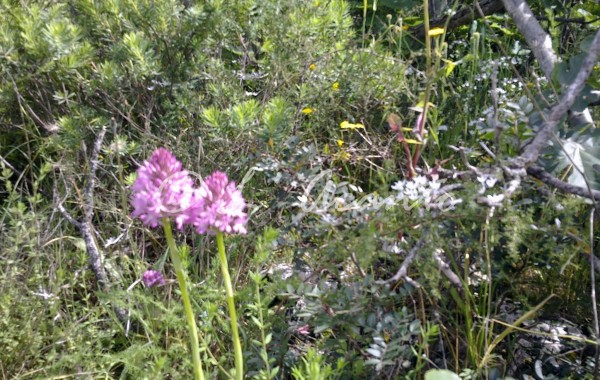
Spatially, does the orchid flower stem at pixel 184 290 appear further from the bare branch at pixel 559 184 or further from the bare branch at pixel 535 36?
the bare branch at pixel 535 36

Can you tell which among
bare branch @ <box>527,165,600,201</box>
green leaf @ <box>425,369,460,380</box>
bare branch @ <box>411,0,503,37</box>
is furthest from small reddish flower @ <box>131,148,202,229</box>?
bare branch @ <box>411,0,503,37</box>

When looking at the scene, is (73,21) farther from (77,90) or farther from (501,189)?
(501,189)

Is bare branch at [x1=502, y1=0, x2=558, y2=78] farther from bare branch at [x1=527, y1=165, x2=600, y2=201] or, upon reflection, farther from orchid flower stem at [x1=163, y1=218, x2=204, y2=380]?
orchid flower stem at [x1=163, y1=218, x2=204, y2=380]

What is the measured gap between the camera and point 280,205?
2246mm

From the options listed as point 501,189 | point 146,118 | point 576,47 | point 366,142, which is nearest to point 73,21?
point 146,118

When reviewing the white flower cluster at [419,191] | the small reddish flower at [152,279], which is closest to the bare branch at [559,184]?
the white flower cluster at [419,191]

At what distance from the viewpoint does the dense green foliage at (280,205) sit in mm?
1882

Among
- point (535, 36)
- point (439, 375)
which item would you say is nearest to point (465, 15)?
point (535, 36)

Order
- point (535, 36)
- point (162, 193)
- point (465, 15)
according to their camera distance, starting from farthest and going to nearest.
Result: 1. point (465, 15)
2. point (535, 36)
3. point (162, 193)

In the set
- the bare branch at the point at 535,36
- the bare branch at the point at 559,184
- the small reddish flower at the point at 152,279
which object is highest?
the bare branch at the point at 535,36

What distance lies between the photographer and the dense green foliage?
1882mm

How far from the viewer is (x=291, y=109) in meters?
2.48

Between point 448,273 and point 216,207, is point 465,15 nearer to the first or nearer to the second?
point 448,273

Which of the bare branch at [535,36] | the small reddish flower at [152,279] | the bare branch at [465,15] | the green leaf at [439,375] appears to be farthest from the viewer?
the bare branch at [465,15]
